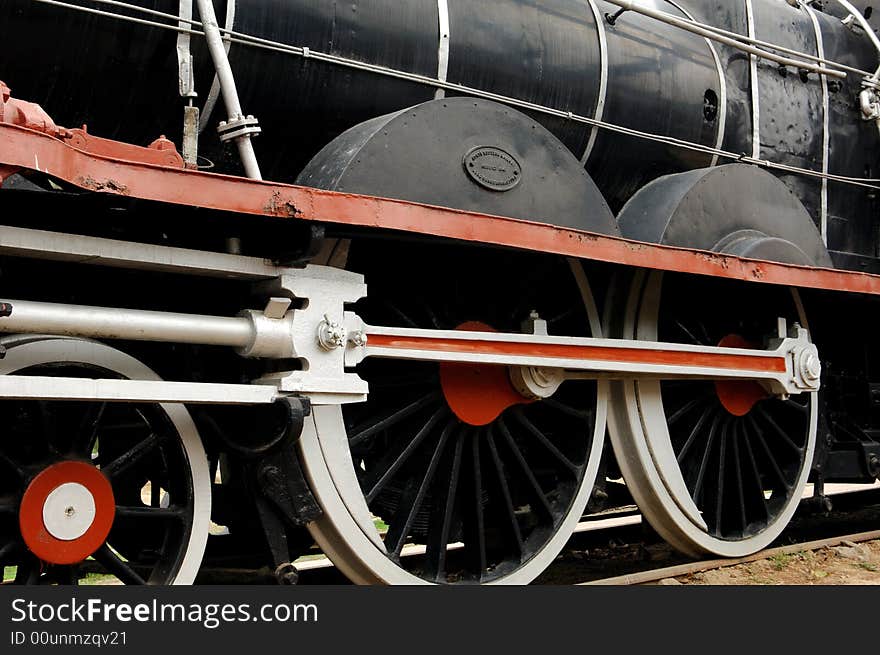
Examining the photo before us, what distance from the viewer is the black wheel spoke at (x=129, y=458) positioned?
2654mm

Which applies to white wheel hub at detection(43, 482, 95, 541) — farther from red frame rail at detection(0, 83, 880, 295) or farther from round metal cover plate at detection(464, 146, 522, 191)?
round metal cover plate at detection(464, 146, 522, 191)

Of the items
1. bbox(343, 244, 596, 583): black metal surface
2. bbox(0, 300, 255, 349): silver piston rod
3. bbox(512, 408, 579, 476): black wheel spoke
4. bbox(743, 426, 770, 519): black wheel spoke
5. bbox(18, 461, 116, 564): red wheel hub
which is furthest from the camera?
bbox(743, 426, 770, 519): black wheel spoke


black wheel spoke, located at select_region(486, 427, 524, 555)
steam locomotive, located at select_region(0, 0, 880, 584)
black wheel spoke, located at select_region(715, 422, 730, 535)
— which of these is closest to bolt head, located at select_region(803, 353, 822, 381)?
steam locomotive, located at select_region(0, 0, 880, 584)

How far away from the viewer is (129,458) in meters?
2.70

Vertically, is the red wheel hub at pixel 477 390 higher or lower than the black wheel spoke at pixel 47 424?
higher

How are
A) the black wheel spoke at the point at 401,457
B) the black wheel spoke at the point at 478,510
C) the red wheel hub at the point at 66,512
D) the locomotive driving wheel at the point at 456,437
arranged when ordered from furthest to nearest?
the black wheel spoke at the point at 478,510 → the black wheel spoke at the point at 401,457 → the locomotive driving wheel at the point at 456,437 → the red wheel hub at the point at 66,512

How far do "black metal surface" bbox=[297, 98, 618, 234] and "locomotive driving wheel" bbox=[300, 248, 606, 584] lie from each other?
1.00 ft

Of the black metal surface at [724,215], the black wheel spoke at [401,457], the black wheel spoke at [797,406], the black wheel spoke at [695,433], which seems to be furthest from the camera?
the black wheel spoke at [797,406]

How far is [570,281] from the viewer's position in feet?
12.5

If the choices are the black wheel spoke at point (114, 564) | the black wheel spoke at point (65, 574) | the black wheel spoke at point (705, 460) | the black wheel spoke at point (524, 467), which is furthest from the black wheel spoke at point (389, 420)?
the black wheel spoke at point (705, 460)

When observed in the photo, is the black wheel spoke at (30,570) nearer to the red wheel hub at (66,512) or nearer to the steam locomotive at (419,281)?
the steam locomotive at (419,281)

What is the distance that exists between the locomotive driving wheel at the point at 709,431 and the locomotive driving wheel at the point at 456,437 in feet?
0.77

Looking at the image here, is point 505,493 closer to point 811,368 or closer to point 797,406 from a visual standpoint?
point 811,368

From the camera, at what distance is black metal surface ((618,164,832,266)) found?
12.8 ft
